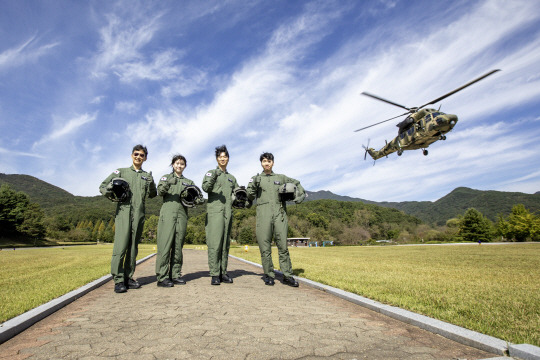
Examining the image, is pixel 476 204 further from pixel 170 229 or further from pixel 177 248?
pixel 170 229

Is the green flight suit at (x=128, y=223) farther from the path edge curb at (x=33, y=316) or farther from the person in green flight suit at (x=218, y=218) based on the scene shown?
the person in green flight suit at (x=218, y=218)

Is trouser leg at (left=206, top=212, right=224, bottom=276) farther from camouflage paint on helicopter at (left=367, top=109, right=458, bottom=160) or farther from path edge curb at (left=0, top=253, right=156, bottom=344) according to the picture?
camouflage paint on helicopter at (left=367, top=109, right=458, bottom=160)

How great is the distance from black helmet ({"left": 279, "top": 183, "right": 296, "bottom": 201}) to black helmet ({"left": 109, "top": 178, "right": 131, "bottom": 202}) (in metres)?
2.81

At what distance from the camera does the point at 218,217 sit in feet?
19.2

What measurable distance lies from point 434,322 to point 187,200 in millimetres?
4545

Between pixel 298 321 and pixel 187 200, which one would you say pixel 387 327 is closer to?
pixel 298 321

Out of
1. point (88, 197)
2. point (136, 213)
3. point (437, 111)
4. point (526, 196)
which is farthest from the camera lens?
point (88, 197)

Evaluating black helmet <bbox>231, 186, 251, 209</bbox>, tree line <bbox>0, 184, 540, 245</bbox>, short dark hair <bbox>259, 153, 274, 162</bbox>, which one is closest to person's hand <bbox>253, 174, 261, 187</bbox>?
black helmet <bbox>231, 186, 251, 209</bbox>

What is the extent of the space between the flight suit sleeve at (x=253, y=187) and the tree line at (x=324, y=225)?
1331 centimetres

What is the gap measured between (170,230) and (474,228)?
64.3 meters

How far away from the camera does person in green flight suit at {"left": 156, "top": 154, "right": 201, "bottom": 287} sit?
5500mm

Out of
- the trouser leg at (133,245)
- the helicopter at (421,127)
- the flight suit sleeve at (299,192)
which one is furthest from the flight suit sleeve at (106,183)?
the helicopter at (421,127)

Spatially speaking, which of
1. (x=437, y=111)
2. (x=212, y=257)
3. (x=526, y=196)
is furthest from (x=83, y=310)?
(x=526, y=196)

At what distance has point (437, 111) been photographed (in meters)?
20.0
